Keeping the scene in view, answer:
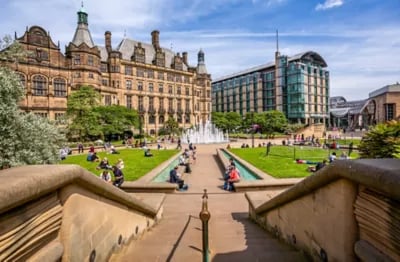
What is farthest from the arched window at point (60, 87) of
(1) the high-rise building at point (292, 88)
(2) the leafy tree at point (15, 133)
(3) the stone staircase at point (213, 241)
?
(1) the high-rise building at point (292, 88)

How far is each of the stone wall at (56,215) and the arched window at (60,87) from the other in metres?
54.0

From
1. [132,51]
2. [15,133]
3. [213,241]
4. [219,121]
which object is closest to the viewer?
[213,241]

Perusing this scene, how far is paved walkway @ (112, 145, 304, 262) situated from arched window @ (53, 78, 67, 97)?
157ft

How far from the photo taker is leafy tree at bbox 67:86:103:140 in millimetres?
43500

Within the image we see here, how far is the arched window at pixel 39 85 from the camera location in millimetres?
48181

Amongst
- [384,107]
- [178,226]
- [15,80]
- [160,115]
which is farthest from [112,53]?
[384,107]

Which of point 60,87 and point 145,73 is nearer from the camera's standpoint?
point 60,87

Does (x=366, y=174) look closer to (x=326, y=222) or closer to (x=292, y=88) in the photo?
(x=326, y=222)

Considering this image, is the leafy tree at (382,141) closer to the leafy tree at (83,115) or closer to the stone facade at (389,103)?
the leafy tree at (83,115)

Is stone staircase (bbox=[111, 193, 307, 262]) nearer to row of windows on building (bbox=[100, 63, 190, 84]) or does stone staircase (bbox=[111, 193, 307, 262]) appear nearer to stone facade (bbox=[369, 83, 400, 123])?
row of windows on building (bbox=[100, 63, 190, 84])

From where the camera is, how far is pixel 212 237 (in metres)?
6.13

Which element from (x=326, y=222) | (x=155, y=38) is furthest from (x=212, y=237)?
(x=155, y=38)

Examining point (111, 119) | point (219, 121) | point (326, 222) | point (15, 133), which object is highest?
point (219, 121)

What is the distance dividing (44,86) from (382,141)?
179ft
